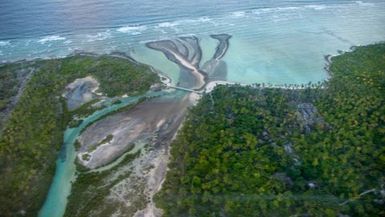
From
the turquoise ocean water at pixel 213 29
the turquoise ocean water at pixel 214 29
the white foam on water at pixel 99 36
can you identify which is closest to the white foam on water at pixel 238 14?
the turquoise ocean water at pixel 214 29

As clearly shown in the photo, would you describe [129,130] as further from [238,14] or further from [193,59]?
[238,14]

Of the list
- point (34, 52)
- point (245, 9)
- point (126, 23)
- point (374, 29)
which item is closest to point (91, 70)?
point (34, 52)

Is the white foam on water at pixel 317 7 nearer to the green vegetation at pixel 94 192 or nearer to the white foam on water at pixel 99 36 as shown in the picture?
the white foam on water at pixel 99 36

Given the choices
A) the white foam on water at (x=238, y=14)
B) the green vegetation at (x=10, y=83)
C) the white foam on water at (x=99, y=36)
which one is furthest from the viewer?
the white foam on water at (x=238, y=14)

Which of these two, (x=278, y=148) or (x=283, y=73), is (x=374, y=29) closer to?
(x=283, y=73)

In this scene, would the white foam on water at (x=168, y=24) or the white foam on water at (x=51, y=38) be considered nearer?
the white foam on water at (x=51, y=38)
